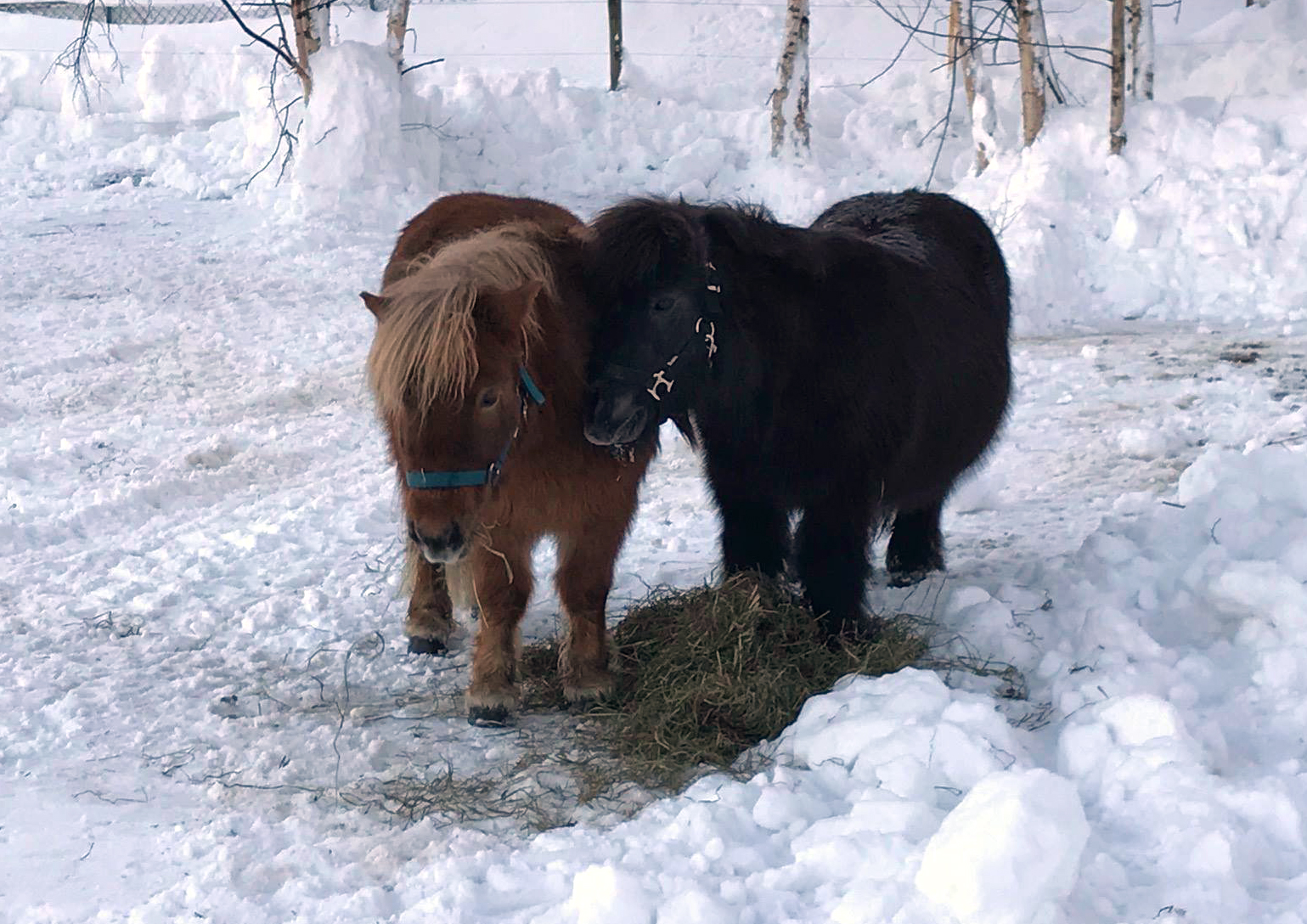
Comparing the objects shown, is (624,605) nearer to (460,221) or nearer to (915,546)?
(915,546)

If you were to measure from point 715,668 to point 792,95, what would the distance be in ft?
33.7

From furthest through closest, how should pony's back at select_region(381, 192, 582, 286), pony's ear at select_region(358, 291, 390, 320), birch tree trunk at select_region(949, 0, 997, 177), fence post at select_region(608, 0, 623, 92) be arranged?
fence post at select_region(608, 0, 623, 92), birch tree trunk at select_region(949, 0, 997, 177), pony's back at select_region(381, 192, 582, 286), pony's ear at select_region(358, 291, 390, 320)

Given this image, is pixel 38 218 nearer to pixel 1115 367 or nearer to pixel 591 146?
pixel 591 146

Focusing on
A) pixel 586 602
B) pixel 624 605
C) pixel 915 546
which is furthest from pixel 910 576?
pixel 586 602

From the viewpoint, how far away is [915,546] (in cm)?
455

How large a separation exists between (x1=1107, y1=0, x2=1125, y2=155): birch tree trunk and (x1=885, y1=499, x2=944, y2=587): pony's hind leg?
708cm

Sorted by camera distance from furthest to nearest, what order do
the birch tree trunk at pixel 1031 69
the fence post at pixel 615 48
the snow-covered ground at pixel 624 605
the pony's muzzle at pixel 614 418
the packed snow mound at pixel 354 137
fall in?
the fence post at pixel 615 48 → the packed snow mound at pixel 354 137 → the birch tree trunk at pixel 1031 69 → the pony's muzzle at pixel 614 418 → the snow-covered ground at pixel 624 605

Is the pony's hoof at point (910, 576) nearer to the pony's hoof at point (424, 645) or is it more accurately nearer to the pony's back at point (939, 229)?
the pony's back at point (939, 229)

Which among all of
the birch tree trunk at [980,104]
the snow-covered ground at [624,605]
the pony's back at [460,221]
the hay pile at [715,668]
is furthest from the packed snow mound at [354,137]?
the hay pile at [715,668]

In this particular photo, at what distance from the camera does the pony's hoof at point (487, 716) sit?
3.51m

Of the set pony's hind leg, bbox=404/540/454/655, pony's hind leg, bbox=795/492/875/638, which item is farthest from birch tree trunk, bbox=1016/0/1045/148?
pony's hind leg, bbox=404/540/454/655

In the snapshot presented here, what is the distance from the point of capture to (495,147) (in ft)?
43.4

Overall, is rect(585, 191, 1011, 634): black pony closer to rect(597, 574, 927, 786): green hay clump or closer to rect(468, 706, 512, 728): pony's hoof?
rect(597, 574, 927, 786): green hay clump

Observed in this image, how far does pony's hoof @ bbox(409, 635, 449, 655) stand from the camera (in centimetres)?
408
